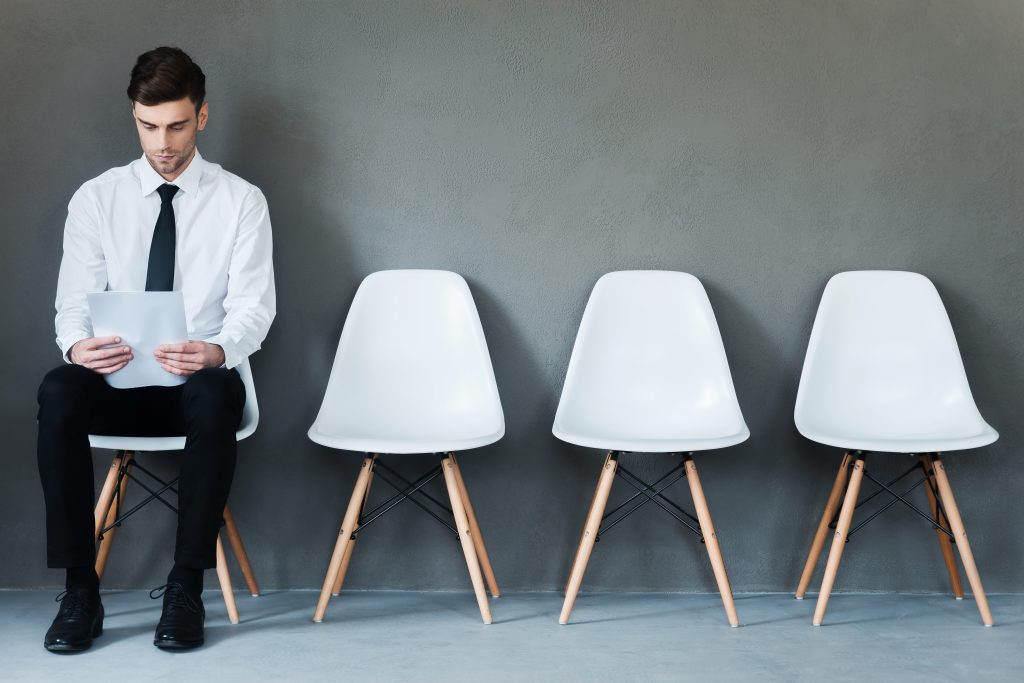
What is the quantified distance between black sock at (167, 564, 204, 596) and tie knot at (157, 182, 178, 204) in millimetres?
896

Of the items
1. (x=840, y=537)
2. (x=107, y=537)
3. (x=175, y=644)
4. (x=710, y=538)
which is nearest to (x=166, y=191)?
(x=107, y=537)

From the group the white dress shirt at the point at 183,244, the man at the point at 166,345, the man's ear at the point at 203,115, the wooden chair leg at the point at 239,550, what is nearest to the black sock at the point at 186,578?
the man at the point at 166,345

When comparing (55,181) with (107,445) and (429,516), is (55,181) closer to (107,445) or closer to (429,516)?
(107,445)

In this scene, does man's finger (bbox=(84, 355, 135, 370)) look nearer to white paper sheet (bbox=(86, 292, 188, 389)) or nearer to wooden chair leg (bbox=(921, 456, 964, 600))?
white paper sheet (bbox=(86, 292, 188, 389))

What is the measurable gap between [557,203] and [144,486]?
130 centimetres

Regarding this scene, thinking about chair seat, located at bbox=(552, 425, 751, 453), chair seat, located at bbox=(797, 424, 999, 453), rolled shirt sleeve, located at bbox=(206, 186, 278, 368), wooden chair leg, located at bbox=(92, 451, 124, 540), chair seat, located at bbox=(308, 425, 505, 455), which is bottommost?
wooden chair leg, located at bbox=(92, 451, 124, 540)

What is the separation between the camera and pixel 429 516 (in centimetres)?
260

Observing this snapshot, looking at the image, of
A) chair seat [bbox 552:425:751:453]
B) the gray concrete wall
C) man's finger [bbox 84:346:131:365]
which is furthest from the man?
chair seat [bbox 552:425:751:453]

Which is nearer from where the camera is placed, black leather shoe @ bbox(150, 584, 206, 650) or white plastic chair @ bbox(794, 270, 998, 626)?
black leather shoe @ bbox(150, 584, 206, 650)

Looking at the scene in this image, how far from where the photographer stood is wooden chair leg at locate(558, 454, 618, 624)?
2.28m

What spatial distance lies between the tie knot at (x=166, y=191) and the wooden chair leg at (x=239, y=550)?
787mm

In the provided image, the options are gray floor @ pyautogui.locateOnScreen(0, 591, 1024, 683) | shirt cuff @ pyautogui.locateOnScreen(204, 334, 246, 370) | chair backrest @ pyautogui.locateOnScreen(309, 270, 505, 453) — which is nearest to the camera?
gray floor @ pyautogui.locateOnScreen(0, 591, 1024, 683)

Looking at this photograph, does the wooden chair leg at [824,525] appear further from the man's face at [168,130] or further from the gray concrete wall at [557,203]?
the man's face at [168,130]

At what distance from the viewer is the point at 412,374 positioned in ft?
8.14
